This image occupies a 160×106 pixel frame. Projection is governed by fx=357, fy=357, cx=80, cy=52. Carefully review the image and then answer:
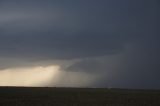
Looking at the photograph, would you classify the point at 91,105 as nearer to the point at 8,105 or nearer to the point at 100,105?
the point at 100,105

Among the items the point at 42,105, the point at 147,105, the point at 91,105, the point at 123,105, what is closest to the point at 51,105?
the point at 42,105

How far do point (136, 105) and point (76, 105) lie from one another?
13.6 metres

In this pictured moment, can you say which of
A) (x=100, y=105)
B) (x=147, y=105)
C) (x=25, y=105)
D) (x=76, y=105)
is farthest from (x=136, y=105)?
(x=25, y=105)

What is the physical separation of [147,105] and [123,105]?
18.2 ft

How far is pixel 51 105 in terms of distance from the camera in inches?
3088

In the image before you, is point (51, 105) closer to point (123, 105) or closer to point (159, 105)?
point (123, 105)

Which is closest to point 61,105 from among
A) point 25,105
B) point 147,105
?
point 25,105

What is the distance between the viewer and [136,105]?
80438 millimetres

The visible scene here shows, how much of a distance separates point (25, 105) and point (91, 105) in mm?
14541

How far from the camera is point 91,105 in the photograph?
260 feet

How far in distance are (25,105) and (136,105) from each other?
24765 millimetres

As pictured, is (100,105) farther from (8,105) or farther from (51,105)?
(8,105)

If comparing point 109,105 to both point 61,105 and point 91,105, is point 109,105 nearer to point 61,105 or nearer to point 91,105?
point 91,105

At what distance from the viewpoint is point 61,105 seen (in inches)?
3095
